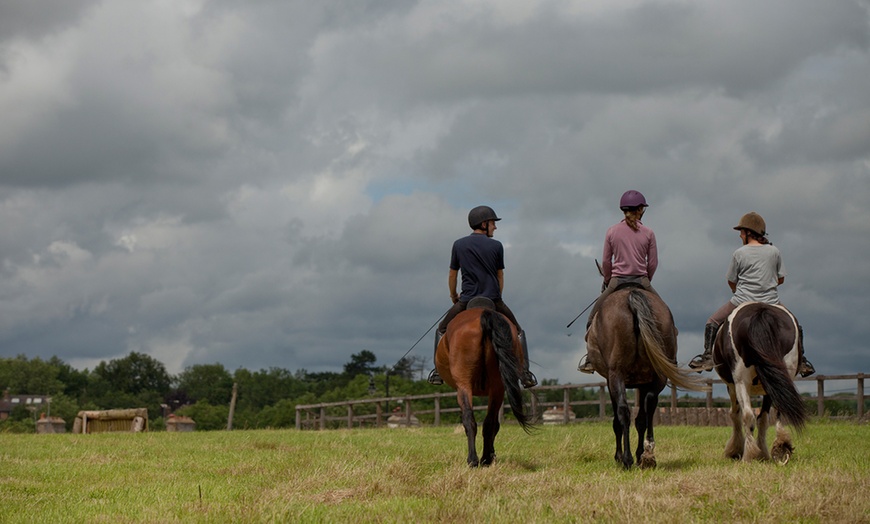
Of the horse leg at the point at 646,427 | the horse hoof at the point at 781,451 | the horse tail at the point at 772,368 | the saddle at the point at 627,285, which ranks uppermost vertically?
the saddle at the point at 627,285

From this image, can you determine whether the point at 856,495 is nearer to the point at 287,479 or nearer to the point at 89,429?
the point at 287,479

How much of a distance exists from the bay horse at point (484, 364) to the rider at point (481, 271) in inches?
6.9

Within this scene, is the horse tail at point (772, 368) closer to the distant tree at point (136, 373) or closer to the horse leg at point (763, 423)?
the horse leg at point (763, 423)

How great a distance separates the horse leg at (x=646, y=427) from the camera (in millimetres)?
10609

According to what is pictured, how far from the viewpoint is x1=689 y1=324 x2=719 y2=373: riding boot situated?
12000mm

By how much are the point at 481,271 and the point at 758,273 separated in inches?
131

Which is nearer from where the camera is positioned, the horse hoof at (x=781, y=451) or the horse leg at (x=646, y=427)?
the horse leg at (x=646, y=427)

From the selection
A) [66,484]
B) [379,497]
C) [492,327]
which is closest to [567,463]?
[492,327]

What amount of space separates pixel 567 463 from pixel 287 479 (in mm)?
3380

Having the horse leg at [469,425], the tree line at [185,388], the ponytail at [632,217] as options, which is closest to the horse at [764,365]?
the ponytail at [632,217]

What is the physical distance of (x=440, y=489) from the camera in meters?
8.17

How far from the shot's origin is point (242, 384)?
561ft

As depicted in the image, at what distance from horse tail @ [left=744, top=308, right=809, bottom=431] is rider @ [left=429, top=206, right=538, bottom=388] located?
8.48 feet

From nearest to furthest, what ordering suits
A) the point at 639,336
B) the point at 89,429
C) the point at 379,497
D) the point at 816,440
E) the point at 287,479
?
1. the point at 379,497
2. the point at 287,479
3. the point at 639,336
4. the point at 816,440
5. the point at 89,429
